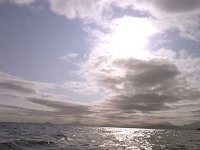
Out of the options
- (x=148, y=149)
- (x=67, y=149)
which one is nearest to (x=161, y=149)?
(x=148, y=149)

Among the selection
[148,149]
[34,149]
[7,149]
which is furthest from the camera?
[148,149]

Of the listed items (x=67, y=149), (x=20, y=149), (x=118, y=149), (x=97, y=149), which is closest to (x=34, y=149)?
(x=20, y=149)

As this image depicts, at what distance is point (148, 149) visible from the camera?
3781 centimetres

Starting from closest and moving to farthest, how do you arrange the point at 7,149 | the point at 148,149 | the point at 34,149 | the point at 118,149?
the point at 7,149, the point at 34,149, the point at 118,149, the point at 148,149

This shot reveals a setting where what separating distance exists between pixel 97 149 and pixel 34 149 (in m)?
7.49

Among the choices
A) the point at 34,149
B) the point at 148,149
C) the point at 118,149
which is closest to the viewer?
Answer: the point at 34,149

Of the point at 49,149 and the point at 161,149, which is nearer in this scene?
the point at 49,149

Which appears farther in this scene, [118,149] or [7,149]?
[118,149]

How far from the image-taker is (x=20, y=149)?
101ft

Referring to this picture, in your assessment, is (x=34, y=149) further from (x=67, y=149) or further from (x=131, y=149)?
(x=131, y=149)

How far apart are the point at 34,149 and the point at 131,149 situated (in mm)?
13018

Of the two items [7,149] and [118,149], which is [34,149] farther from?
[118,149]

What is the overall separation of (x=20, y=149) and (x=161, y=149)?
766 inches

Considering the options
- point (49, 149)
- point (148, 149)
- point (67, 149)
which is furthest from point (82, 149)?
point (148, 149)
